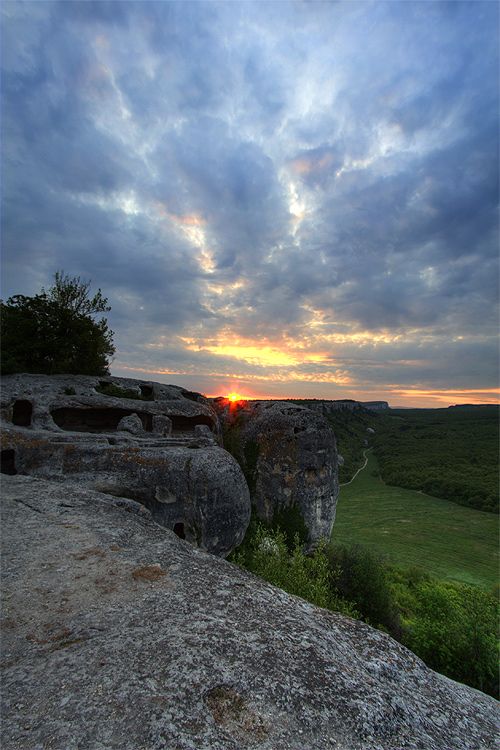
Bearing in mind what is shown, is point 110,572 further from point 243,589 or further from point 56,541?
point 243,589

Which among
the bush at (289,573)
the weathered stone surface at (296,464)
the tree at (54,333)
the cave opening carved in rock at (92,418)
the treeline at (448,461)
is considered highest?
the tree at (54,333)

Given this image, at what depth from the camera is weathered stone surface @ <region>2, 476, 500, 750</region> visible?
10.5 feet

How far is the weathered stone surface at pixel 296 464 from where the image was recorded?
930 inches

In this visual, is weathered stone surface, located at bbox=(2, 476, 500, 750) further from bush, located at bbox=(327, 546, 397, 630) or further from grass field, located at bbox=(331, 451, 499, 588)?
grass field, located at bbox=(331, 451, 499, 588)

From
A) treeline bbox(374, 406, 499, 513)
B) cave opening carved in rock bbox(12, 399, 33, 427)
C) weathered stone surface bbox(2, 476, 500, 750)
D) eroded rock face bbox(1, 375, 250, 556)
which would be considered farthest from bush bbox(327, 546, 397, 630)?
treeline bbox(374, 406, 499, 513)

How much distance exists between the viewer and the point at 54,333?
2375 cm

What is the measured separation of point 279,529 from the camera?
2219cm

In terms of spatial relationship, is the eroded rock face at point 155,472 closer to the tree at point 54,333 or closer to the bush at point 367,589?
the tree at point 54,333

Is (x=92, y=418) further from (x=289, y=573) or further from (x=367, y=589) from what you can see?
(x=367, y=589)

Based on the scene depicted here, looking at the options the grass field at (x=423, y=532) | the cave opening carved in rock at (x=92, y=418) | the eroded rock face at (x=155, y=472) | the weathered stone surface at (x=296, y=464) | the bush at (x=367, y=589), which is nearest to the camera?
the eroded rock face at (x=155, y=472)

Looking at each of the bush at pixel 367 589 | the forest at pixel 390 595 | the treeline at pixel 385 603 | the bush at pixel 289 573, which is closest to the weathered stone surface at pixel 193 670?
the bush at pixel 289 573

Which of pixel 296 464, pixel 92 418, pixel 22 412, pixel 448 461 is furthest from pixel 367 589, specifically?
pixel 448 461

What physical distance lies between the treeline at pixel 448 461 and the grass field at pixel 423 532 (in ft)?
12.8

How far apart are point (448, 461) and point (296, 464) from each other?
85.6 metres
